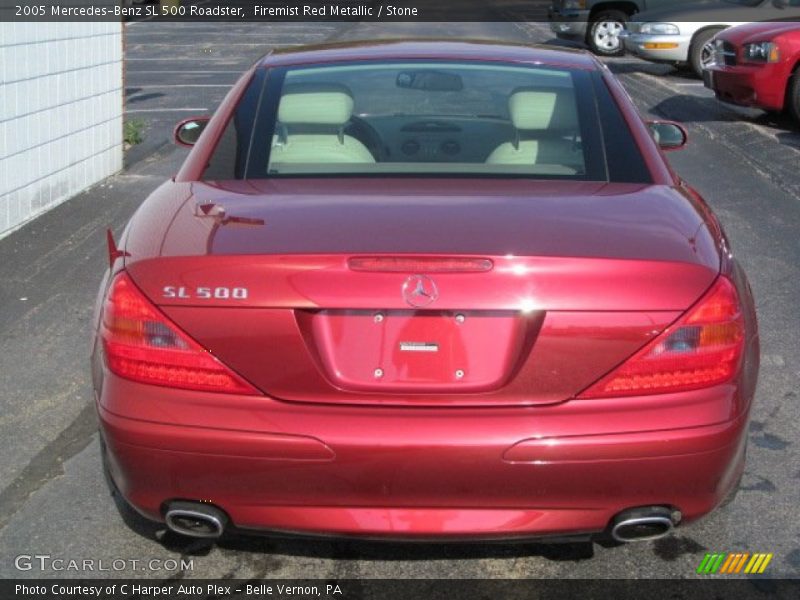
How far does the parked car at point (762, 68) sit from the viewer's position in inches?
494

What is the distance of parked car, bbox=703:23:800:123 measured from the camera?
1254 centimetres

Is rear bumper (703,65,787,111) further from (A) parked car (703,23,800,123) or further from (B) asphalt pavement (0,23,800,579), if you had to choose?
(B) asphalt pavement (0,23,800,579)

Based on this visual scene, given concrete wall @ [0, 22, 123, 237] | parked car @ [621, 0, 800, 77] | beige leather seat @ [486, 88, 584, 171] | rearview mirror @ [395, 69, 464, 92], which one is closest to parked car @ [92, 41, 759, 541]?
beige leather seat @ [486, 88, 584, 171]

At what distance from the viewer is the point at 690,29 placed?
1756cm

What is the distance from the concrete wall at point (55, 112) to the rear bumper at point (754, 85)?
21.1 feet

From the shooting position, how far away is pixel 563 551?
3.91 meters

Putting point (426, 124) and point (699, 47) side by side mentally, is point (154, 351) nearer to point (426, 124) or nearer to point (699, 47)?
point (426, 124)

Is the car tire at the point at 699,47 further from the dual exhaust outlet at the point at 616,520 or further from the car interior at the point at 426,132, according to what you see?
the dual exhaust outlet at the point at 616,520

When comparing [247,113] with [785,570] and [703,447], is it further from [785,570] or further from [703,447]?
[785,570]

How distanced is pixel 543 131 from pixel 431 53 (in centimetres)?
73

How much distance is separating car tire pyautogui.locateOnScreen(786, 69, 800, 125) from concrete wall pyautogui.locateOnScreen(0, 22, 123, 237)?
666 cm

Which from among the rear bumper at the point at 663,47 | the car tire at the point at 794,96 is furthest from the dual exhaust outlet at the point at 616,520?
the rear bumper at the point at 663,47

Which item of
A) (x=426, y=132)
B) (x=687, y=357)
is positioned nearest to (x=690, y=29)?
(x=426, y=132)

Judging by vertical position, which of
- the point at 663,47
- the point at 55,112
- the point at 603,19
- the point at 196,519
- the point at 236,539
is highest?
the point at 603,19
